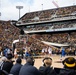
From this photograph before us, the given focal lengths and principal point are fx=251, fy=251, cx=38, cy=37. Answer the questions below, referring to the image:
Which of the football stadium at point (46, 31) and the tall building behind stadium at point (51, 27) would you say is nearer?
the football stadium at point (46, 31)

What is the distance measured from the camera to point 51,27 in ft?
189

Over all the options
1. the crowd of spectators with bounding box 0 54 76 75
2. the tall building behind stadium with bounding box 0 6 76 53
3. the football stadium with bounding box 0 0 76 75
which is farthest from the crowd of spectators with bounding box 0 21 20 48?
the crowd of spectators with bounding box 0 54 76 75

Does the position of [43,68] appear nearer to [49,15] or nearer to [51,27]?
[51,27]

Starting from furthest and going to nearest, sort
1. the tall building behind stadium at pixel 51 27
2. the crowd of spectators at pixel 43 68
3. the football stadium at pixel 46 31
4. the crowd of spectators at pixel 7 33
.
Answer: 1. the crowd of spectators at pixel 7 33
2. the tall building behind stadium at pixel 51 27
3. the football stadium at pixel 46 31
4. the crowd of spectators at pixel 43 68

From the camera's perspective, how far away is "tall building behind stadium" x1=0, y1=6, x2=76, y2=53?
4877cm

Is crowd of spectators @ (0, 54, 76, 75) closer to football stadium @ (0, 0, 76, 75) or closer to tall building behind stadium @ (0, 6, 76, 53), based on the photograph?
football stadium @ (0, 0, 76, 75)

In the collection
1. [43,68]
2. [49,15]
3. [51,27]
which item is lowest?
[43,68]

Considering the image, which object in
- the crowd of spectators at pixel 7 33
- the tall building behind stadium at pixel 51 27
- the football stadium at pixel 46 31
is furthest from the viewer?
the crowd of spectators at pixel 7 33

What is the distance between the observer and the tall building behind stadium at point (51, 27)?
48.8 m

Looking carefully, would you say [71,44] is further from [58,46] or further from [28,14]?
[28,14]

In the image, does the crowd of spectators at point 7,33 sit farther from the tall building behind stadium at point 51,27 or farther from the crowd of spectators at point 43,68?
the crowd of spectators at point 43,68

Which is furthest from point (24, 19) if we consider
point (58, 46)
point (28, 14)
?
point (58, 46)

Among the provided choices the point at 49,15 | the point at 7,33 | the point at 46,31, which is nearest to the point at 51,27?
the point at 46,31

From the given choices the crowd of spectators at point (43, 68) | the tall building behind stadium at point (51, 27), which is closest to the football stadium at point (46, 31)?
the tall building behind stadium at point (51, 27)
